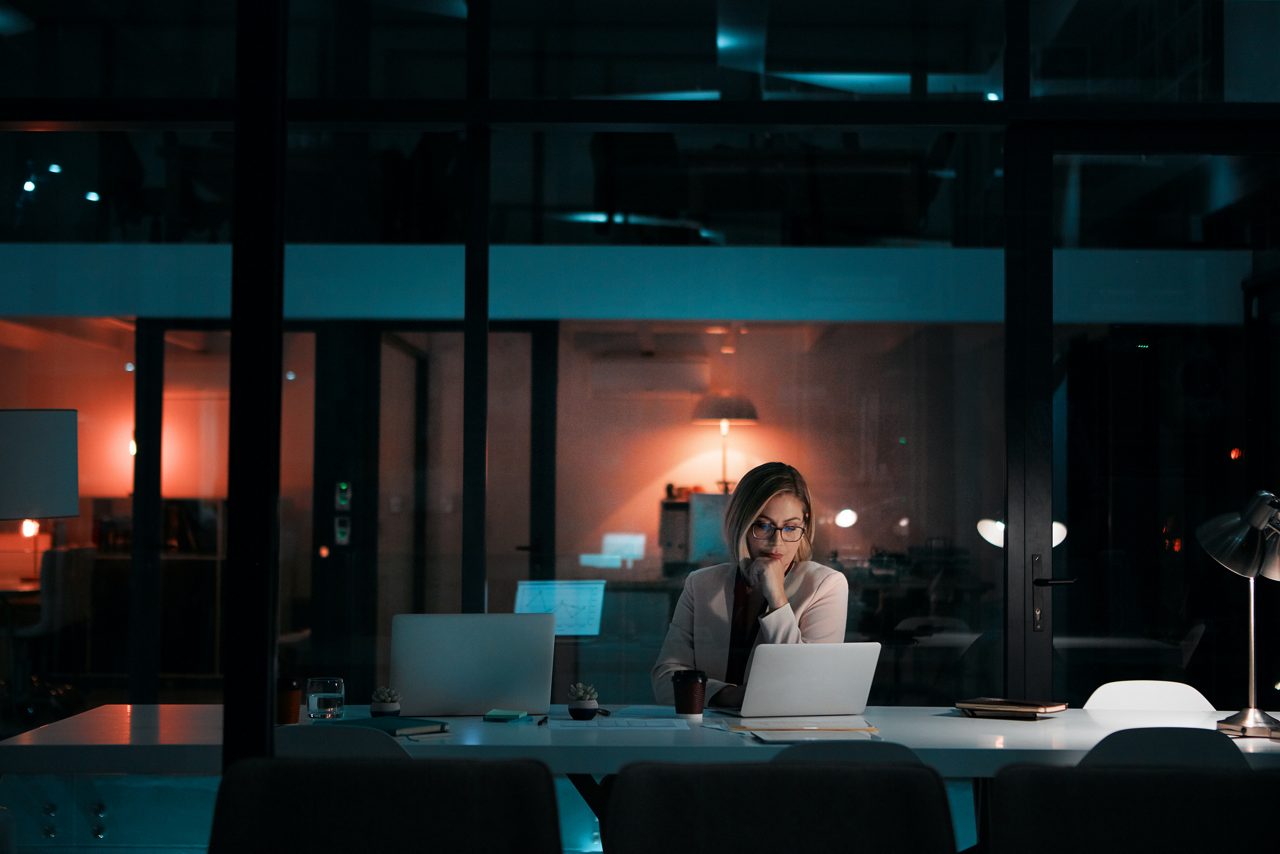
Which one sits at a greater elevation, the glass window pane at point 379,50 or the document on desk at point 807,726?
the glass window pane at point 379,50

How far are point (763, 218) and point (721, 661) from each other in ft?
6.92

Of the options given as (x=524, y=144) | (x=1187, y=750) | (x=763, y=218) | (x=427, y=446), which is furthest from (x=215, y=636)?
(x=1187, y=750)

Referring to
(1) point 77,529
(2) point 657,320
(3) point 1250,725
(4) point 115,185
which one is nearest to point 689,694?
(3) point 1250,725

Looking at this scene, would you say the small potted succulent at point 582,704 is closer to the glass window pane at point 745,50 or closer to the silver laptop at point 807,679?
the silver laptop at point 807,679

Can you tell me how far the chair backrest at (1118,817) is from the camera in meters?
1.89

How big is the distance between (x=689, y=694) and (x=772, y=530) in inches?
29.8

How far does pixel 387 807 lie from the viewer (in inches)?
76.3

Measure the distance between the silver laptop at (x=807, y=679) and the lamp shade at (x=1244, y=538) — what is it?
105 centimetres

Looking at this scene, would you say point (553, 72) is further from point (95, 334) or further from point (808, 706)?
point (808, 706)

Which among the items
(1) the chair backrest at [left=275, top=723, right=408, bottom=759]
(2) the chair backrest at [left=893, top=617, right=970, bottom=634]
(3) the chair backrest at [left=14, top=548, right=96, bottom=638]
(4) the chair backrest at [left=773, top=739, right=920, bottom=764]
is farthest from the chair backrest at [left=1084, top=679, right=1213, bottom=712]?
(3) the chair backrest at [left=14, top=548, right=96, bottom=638]

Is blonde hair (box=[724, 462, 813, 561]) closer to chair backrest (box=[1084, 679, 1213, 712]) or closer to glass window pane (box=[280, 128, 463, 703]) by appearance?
chair backrest (box=[1084, 679, 1213, 712])

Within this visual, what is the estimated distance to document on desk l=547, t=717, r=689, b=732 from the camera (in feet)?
11.4

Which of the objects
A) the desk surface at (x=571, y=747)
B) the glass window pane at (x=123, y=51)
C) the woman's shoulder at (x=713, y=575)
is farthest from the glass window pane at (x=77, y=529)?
the woman's shoulder at (x=713, y=575)

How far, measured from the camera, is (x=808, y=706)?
3.53 m
